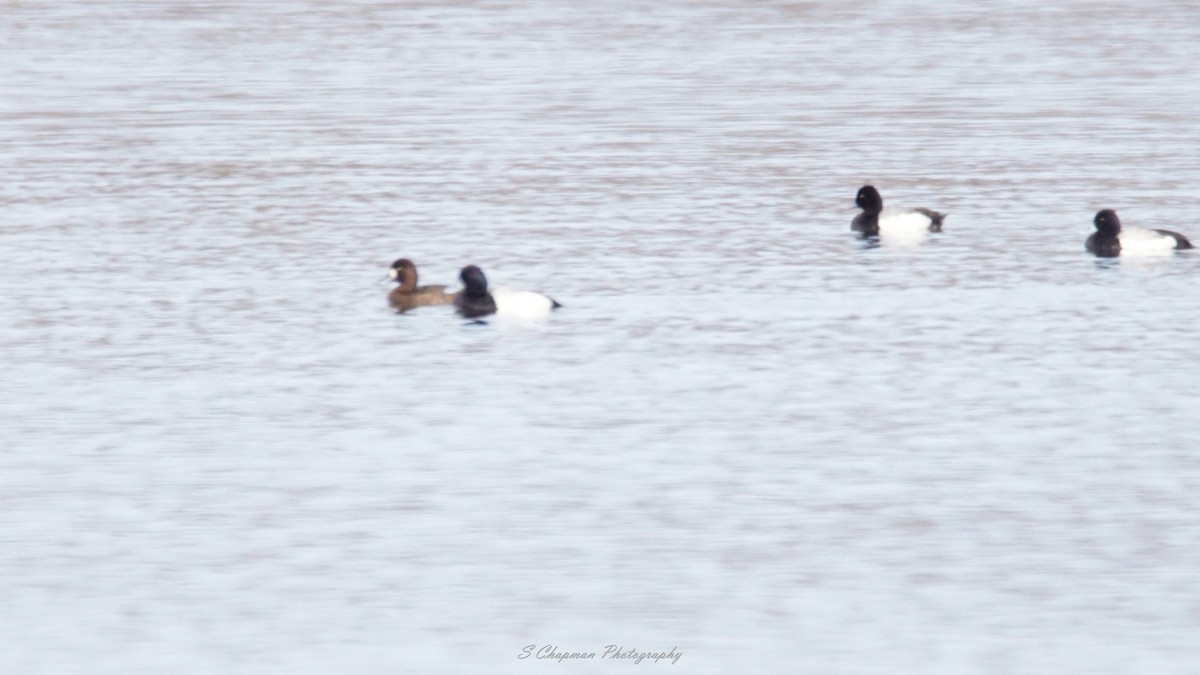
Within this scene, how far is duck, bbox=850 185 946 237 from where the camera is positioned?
2108cm

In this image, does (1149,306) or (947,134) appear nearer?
(1149,306)

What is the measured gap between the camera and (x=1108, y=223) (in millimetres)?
19422

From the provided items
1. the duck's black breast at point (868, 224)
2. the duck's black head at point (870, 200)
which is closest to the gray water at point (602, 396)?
the duck's black breast at point (868, 224)

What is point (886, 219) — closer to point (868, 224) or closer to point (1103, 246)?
point (868, 224)

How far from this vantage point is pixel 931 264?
64.2ft

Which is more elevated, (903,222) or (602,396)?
(903,222)

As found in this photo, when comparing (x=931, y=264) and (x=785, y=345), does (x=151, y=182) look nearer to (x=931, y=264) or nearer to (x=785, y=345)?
(x=931, y=264)

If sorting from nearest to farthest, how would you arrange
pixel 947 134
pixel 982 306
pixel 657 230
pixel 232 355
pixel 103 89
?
pixel 232 355
pixel 982 306
pixel 657 230
pixel 947 134
pixel 103 89

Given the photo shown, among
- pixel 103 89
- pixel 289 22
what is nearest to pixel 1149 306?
pixel 103 89

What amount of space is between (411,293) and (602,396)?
389 cm

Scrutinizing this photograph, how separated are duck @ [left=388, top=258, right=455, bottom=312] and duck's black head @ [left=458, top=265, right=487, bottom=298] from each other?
45cm

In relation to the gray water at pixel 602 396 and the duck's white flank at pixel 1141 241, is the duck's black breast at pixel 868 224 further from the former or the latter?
the duck's white flank at pixel 1141 241

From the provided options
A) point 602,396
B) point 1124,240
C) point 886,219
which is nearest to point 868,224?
point 886,219

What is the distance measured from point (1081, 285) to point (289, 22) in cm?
3277
